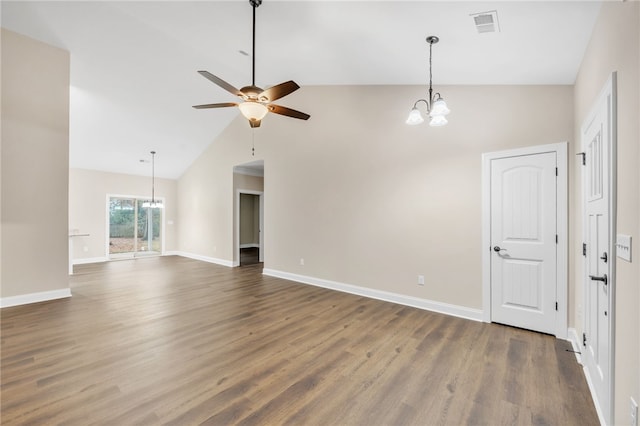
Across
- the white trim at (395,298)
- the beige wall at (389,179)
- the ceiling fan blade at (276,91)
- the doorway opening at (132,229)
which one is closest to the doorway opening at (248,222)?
the doorway opening at (132,229)

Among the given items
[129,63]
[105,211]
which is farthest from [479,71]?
[105,211]

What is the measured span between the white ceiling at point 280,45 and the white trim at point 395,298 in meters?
2.94

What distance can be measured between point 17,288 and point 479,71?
6.91 meters

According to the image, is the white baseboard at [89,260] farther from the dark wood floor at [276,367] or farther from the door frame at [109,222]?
the dark wood floor at [276,367]

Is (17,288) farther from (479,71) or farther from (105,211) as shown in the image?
(479,71)

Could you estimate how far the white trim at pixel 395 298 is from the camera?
12.1ft

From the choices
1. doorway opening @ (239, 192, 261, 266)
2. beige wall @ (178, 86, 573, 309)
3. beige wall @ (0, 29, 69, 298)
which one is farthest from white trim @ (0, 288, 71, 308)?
doorway opening @ (239, 192, 261, 266)

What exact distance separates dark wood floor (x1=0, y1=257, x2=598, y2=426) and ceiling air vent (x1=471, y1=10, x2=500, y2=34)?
305 centimetres

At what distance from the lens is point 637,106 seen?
1.37 metres

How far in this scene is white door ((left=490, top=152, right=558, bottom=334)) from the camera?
314 centimetres

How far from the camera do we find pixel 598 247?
79.5 inches

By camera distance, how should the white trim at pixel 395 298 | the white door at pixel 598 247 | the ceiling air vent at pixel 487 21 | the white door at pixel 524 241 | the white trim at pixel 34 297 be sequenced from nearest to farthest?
1. the white door at pixel 598 247
2. the ceiling air vent at pixel 487 21
3. the white door at pixel 524 241
4. the white trim at pixel 395 298
5. the white trim at pixel 34 297

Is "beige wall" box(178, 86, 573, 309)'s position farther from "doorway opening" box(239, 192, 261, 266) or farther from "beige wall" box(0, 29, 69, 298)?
"doorway opening" box(239, 192, 261, 266)

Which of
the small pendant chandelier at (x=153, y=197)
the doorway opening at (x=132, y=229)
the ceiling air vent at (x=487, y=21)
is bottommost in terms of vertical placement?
the doorway opening at (x=132, y=229)
